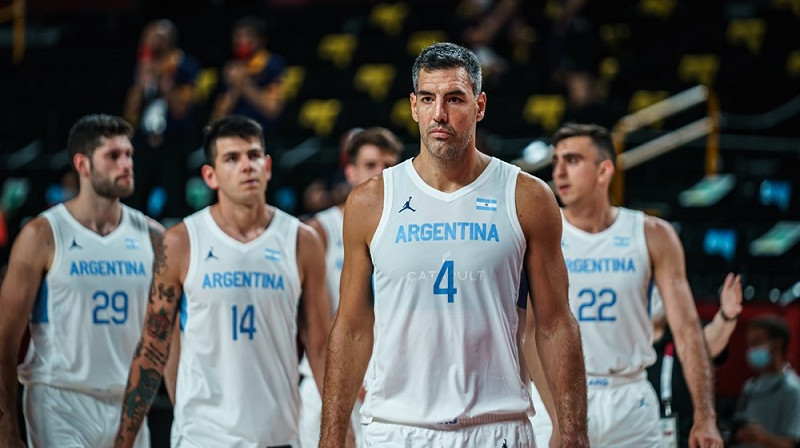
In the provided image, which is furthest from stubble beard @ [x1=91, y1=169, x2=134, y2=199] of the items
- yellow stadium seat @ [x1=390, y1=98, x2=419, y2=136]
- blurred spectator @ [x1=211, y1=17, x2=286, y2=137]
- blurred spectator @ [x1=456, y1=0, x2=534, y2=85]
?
blurred spectator @ [x1=456, y1=0, x2=534, y2=85]

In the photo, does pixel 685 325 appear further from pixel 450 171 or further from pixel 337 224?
pixel 337 224

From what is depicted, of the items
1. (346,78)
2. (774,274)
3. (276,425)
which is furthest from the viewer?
(346,78)

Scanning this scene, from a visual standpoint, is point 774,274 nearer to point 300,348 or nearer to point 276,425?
point 300,348

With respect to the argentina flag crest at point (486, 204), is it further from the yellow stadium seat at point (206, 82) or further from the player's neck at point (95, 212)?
the yellow stadium seat at point (206, 82)

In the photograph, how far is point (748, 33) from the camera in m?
15.8

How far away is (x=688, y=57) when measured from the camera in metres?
15.5

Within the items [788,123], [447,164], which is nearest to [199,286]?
[447,164]

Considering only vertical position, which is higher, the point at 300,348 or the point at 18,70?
the point at 18,70

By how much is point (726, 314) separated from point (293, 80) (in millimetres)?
10640

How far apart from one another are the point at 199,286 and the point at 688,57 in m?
10.7

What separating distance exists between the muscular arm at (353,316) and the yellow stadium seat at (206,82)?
40.1ft

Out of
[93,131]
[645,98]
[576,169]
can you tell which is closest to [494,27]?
[645,98]

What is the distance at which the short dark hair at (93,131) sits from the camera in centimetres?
716

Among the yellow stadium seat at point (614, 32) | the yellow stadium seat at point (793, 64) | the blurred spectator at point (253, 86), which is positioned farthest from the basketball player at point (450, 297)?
the yellow stadium seat at point (614, 32)
